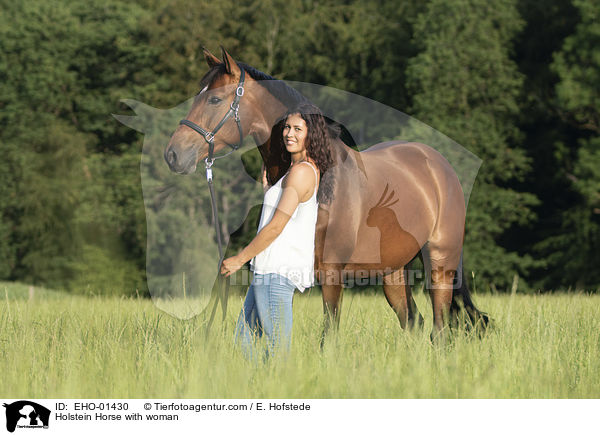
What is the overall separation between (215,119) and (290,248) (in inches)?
50.4

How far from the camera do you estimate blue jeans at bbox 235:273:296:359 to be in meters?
3.84

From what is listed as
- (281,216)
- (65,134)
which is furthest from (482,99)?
(281,216)

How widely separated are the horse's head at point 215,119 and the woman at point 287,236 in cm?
82

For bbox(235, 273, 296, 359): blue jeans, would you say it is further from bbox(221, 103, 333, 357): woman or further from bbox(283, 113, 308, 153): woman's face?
bbox(283, 113, 308, 153): woman's face

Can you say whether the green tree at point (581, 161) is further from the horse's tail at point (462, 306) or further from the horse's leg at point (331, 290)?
the horse's leg at point (331, 290)

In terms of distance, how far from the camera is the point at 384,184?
17.7 feet

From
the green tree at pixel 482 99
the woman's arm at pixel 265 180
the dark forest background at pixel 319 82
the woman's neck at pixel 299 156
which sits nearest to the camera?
the woman's neck at pixel 299 156

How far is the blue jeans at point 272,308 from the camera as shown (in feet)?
12.6

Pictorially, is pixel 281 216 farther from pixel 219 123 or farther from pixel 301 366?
pixel 219 123

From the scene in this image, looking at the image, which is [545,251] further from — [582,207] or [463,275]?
[463,275]

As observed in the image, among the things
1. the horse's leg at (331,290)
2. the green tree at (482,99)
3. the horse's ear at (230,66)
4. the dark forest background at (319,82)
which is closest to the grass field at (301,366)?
the horse's leg at (331,290)
